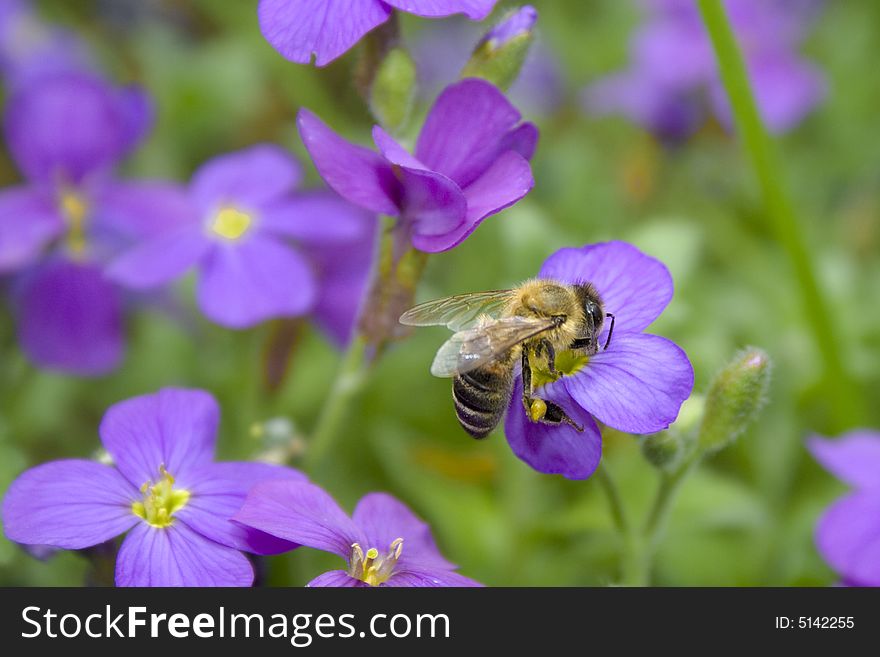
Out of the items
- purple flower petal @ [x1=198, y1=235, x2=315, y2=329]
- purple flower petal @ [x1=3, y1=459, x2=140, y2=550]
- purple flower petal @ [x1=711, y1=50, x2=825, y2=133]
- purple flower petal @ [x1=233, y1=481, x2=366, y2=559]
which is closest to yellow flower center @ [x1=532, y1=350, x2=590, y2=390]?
purple flower petal @ [x1=233, y1=481, x2=366, y2=559]

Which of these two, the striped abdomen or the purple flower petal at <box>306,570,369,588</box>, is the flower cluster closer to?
the purple flower petal at <box>306,570,369,588</box>

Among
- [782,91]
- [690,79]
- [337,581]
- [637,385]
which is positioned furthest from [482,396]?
[782,91]

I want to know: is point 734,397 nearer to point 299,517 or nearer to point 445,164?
point 445,164

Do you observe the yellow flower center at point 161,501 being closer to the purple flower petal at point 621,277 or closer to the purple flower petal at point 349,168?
the purple flower petal at point 349,168

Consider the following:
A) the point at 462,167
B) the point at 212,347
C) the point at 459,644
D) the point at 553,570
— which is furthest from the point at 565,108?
the point at 459,644

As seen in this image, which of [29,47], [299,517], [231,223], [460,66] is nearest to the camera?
[299,517]
